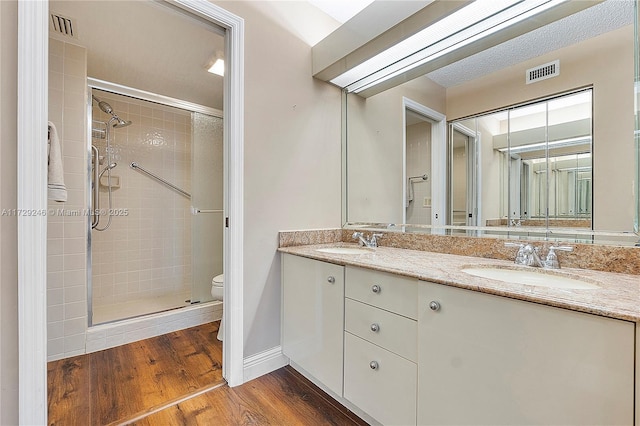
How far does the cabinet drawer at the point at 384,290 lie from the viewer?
1.10 metres

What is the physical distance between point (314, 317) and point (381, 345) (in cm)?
44

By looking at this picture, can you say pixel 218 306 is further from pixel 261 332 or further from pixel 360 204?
pixel 360 204

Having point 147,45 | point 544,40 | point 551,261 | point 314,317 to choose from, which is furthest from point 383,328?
point 147,45

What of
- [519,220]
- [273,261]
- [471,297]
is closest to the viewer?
[471,297]

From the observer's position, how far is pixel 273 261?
1.80 meters

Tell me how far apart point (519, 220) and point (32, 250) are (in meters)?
2.10

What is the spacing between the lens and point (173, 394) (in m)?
1.55

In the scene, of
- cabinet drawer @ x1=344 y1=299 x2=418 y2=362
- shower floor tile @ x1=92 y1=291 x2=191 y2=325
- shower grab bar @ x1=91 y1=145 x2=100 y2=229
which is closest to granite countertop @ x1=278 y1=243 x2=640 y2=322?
cabinet drawer @ x1=344 y1=299 x2=418 y2=362

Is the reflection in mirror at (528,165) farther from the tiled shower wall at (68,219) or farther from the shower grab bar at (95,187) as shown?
the shower grab bar at (95,187)

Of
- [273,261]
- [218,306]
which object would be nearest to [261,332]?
[273,261]

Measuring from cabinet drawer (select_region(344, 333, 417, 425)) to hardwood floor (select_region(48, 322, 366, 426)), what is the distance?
208 millimetres

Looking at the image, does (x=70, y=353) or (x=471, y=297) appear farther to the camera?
(x=70, y=353)

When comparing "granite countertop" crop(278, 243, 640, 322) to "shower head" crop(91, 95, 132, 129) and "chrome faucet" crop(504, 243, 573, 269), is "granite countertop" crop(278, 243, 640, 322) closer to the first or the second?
"chrome faucet" crop(504, 243, 573, 269)

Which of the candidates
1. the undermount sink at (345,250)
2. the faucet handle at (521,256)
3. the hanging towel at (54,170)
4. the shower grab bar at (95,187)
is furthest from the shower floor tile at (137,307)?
the faucet handle at (521,256)
